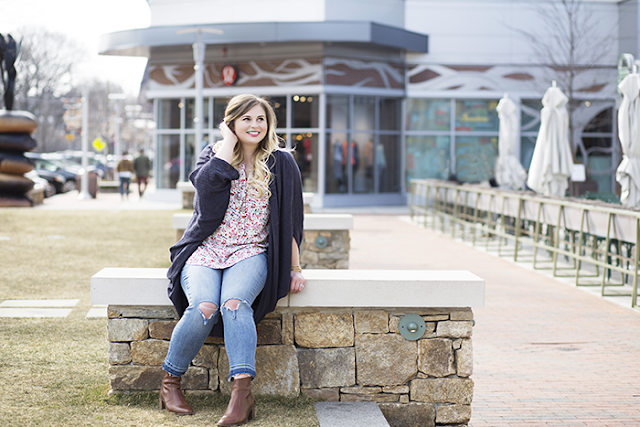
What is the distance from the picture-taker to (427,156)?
87.5ft

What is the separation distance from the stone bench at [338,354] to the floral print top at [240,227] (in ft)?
1.10

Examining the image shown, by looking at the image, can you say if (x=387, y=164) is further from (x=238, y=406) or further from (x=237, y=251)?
(x=238, y=406)

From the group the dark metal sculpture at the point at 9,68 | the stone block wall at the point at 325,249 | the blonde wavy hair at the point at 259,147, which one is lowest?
the stone block wall at the point at 325,249

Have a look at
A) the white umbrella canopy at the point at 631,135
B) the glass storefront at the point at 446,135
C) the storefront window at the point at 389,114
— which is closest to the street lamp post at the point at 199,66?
the storefront window at the point at 389,114

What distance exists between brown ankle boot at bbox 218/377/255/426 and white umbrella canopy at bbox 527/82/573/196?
34.9 ft

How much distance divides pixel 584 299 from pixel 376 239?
6.91 meters

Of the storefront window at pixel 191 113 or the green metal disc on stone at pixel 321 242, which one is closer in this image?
the green metal disc on stone at pixel 321 242

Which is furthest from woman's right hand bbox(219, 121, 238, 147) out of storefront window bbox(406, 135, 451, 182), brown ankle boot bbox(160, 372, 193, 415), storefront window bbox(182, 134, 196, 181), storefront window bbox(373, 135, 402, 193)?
storefront window bbox(182, 134, 196, 181)

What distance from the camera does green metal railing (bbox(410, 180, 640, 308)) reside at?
8.94m

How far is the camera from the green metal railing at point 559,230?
29.3ft

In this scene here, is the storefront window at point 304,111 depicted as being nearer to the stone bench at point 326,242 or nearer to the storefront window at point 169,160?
the storefront window at point 169,160

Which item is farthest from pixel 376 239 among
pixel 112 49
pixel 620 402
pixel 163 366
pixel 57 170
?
pixel 57 170

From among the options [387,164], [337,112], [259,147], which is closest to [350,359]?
[259,147]

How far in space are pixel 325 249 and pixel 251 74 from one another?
17.4 m
